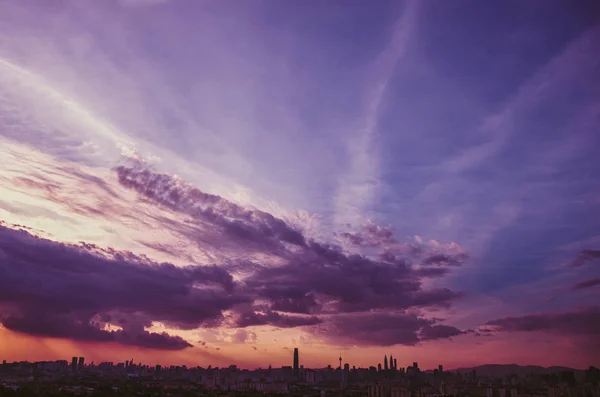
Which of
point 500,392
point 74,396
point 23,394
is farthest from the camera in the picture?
point 500,392

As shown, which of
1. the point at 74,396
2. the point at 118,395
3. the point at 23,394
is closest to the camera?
the point at 23,394

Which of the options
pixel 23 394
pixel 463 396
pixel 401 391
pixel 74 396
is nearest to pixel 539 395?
pixel 463 396

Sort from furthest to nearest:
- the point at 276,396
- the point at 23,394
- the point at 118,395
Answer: the point at 276,396 → the point at 118,395 → the point at 23,394

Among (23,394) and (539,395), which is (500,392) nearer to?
(539,395)

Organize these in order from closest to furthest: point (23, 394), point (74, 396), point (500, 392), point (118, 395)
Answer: point (23, 394) → point (74, 396) → point (118, 395) → point (500, 392)

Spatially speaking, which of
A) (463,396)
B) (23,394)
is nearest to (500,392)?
(463,396)

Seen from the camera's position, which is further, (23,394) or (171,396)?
(171,396)

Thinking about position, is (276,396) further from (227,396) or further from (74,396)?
(74,396)

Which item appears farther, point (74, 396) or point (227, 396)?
point (227, 396)

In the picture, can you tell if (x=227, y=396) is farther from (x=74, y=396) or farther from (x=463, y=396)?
(x=463, y=396)
